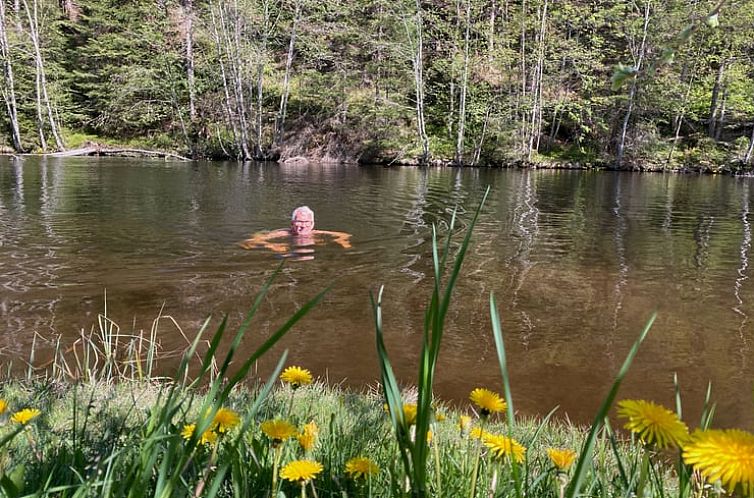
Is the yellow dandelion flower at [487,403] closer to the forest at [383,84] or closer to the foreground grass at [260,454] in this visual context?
the foreground grass at [260,454]

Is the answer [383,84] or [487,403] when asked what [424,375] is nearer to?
[487,403]

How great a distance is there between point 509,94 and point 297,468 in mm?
32368

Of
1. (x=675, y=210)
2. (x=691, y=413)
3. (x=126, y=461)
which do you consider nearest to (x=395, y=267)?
(x=691, y=413)

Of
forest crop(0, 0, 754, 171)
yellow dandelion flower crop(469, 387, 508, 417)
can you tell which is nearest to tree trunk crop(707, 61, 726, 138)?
forest crop(0, 0, 754, 171)

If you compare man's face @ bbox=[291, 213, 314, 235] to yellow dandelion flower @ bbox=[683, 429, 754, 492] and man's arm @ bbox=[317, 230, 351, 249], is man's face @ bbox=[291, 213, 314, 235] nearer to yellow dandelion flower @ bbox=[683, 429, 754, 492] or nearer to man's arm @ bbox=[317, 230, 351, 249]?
man's arm @ bbox=[317, 230, 351, 249]

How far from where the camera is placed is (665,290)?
6828mm

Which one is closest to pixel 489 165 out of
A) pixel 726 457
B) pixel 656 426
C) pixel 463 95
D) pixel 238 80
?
Answer: pixel 463 95

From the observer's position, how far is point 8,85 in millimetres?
30859

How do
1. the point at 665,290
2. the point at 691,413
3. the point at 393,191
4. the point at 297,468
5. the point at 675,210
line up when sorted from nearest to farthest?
the point at 297,468
the point at 691,413
the point at 665,290
the point at 675,210
the point at 393,191

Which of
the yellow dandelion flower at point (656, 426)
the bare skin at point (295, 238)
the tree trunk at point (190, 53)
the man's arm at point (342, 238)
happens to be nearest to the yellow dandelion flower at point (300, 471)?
the yellow dandelion flower at point (656, 426)

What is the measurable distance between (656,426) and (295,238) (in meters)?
9.07

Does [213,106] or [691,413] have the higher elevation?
[213,106]

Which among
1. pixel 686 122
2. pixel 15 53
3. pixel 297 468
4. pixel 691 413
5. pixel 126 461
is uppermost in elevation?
pixel 15 53

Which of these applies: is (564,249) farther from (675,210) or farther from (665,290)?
(675,210)
